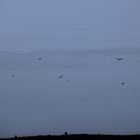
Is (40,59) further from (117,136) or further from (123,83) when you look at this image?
(117,136)

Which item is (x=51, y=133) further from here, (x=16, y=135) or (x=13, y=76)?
(x=13, y=76)

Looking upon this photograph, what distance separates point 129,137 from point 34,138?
1.77 ft

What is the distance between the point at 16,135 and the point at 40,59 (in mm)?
456

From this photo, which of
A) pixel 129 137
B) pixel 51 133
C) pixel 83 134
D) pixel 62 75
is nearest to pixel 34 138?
pixel 51 133

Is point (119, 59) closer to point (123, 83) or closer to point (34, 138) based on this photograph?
point (123, 83)

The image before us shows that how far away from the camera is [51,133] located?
4.52 feet

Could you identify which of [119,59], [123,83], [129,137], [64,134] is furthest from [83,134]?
[119,59]

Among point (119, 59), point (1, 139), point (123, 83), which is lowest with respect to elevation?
point (1, 139)

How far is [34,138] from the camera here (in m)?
1.37

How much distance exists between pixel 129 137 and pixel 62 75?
519 millimetres

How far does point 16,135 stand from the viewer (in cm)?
138

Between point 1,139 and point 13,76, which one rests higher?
point 13,76

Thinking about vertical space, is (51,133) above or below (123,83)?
below

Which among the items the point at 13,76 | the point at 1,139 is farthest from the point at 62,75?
the point at 1,139
